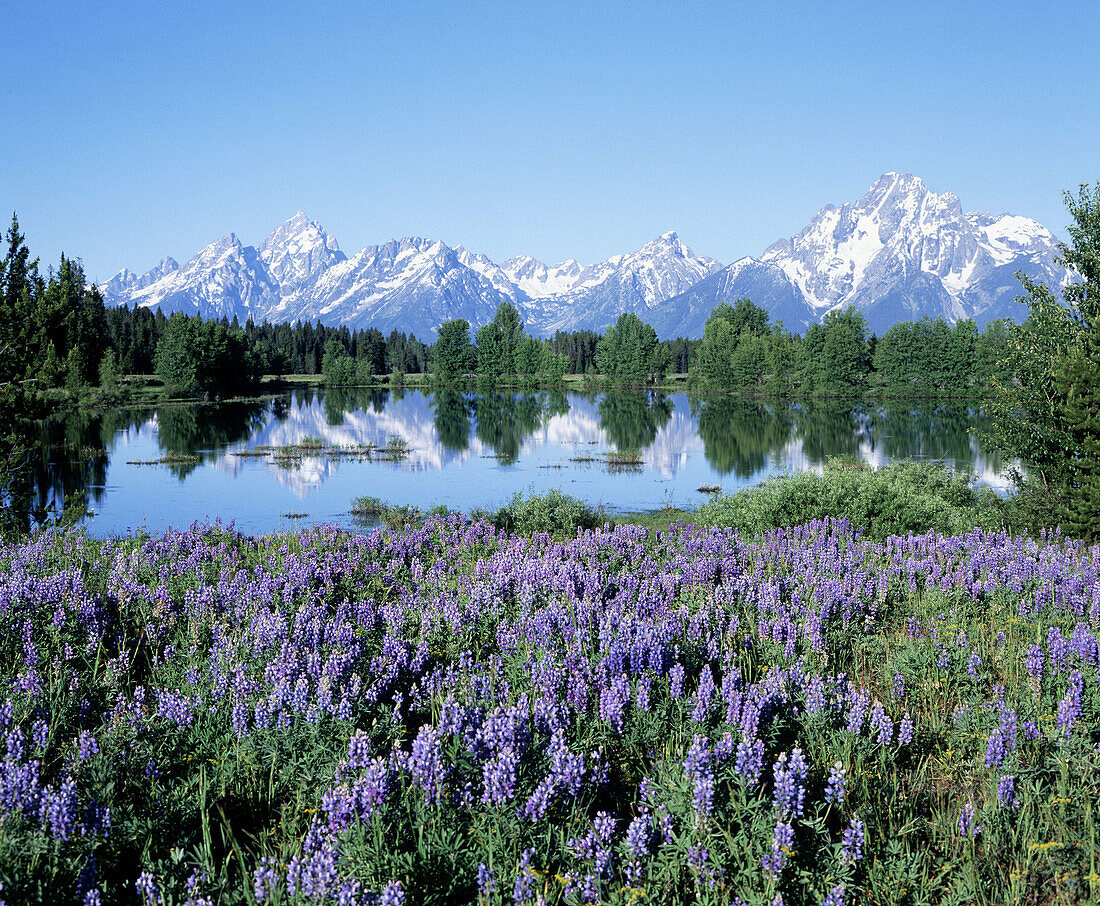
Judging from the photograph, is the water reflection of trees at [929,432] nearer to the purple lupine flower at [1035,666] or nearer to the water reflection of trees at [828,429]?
the water reflection of trees at [828,429]

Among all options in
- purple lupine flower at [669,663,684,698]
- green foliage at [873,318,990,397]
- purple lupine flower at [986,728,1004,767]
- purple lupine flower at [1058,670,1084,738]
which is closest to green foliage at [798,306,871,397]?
green foliage at [873,318,990,397]

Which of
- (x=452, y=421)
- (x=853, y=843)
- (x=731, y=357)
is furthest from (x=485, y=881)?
(x=731, y=357)

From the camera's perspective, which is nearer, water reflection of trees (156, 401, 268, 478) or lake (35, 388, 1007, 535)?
lake (35, 388, 1007, 535)

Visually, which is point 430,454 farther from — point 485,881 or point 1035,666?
point 485,881

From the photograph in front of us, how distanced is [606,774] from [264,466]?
123 feet

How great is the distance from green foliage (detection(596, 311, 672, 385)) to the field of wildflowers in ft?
419

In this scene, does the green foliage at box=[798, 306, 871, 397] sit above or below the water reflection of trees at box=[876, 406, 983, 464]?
above

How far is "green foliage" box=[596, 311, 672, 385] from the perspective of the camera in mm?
135500

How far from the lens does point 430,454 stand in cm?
4550

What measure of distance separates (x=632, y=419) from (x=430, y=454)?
29.1 m

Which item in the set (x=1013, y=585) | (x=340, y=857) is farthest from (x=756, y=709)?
(x=1013, y=585)

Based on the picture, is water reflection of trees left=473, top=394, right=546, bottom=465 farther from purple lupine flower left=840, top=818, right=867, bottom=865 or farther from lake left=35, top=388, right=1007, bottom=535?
purple lupine flower left=840, top=818, right=867, bottom=865

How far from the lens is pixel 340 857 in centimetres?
371

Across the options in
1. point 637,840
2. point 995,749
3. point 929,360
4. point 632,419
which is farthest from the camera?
point 929,360
